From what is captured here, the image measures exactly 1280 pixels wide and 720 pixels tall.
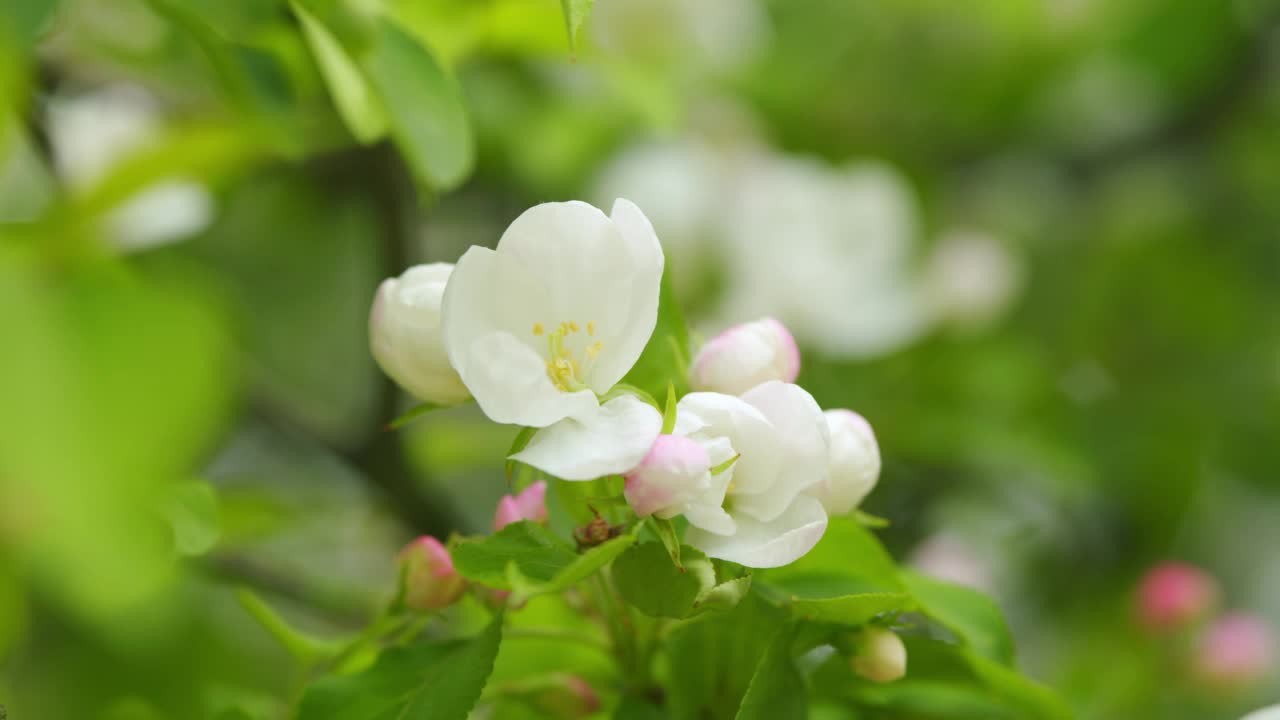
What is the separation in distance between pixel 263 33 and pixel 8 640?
321 mm

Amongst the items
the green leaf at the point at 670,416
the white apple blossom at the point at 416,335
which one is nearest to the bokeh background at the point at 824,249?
the white apple blossom at the point at 416,335

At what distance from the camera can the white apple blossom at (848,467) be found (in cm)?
51

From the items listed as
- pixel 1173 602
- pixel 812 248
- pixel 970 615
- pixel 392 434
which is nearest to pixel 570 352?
pixel 970 615

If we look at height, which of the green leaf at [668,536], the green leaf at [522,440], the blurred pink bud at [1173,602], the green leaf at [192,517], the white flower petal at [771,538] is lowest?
the blurred pink bud at [1173,602]

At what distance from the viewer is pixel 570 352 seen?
0.50 metres

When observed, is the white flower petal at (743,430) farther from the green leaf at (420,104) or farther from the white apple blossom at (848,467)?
the green leaf at (420,104)

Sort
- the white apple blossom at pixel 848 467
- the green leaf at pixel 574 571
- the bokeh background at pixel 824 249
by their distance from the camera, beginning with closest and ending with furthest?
1. the green leaf at pixel 574 571
2. the white apple blossom at pixel 848 467
3. the bokeh background at pixel 824 249

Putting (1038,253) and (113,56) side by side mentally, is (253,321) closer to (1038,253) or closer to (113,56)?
(113,56)

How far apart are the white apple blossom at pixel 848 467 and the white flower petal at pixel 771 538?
26 millimetres

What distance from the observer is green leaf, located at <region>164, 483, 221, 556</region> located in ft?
1.56

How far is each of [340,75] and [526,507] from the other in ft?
0.76

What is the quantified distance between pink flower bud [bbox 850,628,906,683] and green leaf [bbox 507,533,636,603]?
13 cm

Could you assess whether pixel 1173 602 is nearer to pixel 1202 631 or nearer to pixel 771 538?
pixel 1202 631

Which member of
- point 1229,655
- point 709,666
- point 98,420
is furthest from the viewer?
point 1229,655
